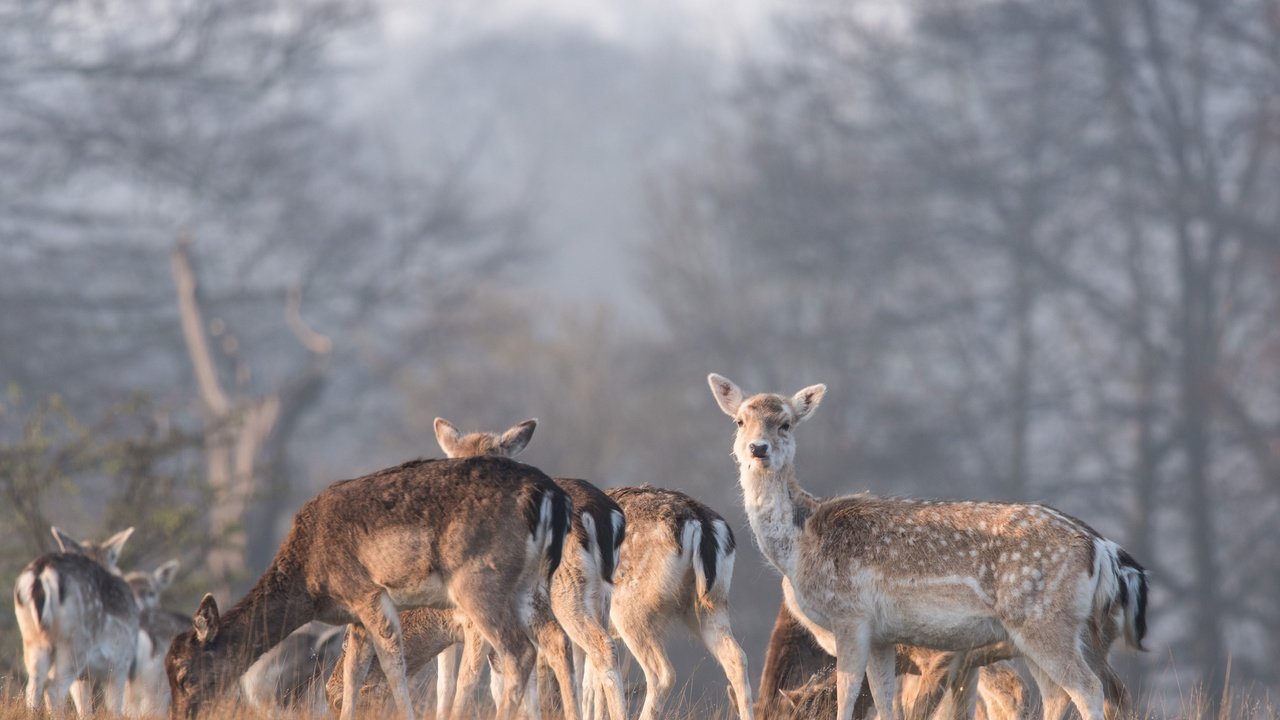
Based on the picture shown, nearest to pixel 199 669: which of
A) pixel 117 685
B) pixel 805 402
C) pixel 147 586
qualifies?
pixel 117 685

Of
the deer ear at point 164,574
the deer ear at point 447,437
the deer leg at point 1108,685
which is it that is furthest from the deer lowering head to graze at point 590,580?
the deer ear at point 164,574

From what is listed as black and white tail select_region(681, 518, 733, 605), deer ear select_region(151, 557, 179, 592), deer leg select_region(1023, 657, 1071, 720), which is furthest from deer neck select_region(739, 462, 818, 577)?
deer ear select_region(151, 557, 179, 592)

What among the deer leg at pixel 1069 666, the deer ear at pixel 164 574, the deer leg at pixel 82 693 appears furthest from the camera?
the deer ear at pixel 164 574

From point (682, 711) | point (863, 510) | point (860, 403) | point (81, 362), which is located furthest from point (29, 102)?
point (863, 510)

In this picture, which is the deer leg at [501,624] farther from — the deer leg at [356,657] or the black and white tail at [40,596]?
the black and white tail at [40,596]

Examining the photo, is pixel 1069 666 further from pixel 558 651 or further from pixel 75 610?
pixel 75 610

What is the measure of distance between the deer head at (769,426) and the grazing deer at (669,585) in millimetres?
641

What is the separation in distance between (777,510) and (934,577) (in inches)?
39.6

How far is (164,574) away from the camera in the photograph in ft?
50.7

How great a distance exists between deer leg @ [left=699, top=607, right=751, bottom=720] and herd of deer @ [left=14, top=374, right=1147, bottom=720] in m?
0.02

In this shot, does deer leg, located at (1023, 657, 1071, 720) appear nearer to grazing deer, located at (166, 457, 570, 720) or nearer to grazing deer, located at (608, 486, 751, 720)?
grazing deer, located at (608, 486, 751, 720)

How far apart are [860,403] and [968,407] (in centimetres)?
209

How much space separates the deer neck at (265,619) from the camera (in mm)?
9648

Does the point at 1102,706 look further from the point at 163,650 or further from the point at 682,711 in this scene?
the point at 163,650
